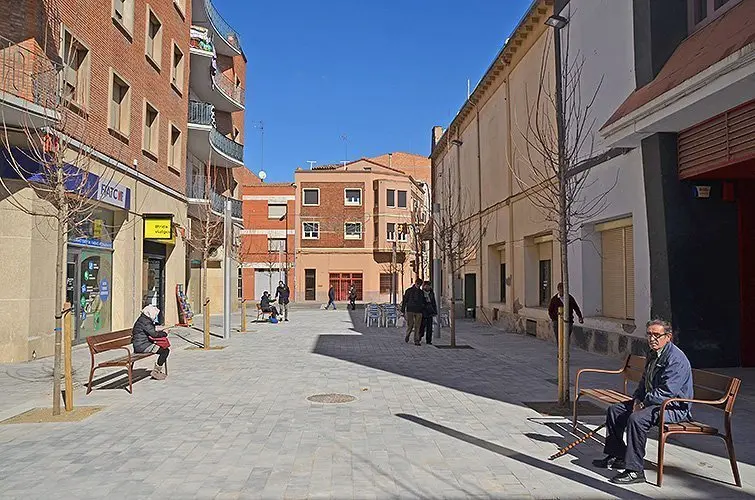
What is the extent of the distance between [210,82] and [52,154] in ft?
68.6

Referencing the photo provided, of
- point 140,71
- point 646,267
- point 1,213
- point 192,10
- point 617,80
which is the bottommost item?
point 646,267

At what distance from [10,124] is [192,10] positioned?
1715 centimetres

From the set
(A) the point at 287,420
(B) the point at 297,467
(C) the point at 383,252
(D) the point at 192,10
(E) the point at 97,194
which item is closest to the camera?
(B) the point at 297,467

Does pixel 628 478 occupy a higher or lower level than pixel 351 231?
lower

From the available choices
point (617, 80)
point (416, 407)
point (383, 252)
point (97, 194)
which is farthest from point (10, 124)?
point (383, 252)

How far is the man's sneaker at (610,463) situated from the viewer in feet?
18.8

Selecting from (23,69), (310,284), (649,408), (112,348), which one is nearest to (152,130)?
(23,69)

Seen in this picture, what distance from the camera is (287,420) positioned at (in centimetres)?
792

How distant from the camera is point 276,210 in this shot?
58406 mm

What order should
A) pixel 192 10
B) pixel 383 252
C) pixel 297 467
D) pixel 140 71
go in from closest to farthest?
pixel 297 467 → pixel 140 71 → pixel 192 10 → pixel 383 252

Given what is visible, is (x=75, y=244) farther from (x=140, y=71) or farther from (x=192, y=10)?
(x=192, y=10)

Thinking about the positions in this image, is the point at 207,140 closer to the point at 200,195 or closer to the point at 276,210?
the point at 200,195

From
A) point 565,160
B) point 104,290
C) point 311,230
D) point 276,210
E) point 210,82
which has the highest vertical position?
point 210,82

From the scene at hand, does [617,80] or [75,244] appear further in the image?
[75,244]
